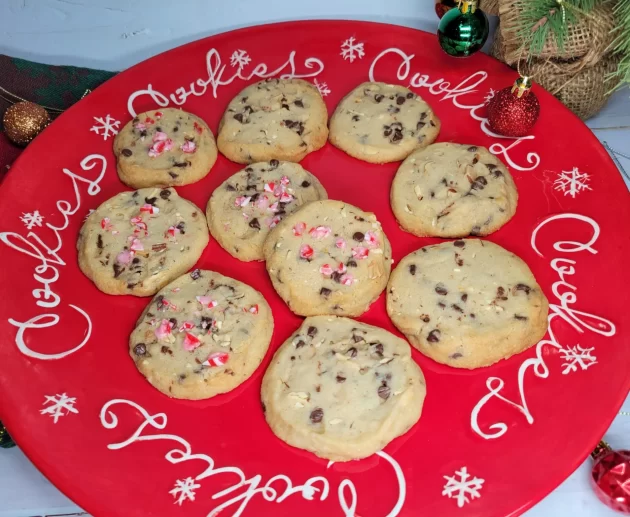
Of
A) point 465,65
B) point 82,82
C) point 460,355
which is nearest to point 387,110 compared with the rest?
point 465,65

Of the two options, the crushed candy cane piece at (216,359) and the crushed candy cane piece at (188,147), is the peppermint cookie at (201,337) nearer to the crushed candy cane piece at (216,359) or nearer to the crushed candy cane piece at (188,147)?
the crushed candy cane piece at (216,359)

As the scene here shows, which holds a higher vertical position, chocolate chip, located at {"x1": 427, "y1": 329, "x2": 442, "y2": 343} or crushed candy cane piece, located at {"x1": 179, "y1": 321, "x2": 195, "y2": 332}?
crushed candy cane piece, located at {"x1": 179, "y1": 321, "x2": 195, "y2": 332}

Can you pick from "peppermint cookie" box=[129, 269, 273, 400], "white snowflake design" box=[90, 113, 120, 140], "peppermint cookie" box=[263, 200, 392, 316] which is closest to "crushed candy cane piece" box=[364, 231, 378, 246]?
"peppermint cookie" box=[263, 200, 392, 316]

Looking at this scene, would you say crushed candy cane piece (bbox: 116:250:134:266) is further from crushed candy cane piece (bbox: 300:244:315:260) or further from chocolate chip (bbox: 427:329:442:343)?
chocolate chip (bbox: 427:329:442:343)

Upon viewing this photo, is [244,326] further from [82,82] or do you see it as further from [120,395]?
[82,82]

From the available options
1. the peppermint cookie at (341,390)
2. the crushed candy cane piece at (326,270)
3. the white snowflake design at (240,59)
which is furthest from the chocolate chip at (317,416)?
the white snowflake design at (240,59)

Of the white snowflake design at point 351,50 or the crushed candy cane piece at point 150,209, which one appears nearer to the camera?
the crushed candy cane piece at point 150,209
